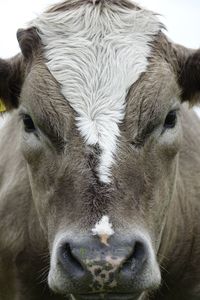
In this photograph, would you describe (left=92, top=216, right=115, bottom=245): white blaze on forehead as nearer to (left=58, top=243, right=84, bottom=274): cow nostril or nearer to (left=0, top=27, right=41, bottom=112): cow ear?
(left=58, top=243, right=84, bottom=274): cow nostril

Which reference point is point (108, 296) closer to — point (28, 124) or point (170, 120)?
point (170, 120)

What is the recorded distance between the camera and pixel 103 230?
608 centimetres

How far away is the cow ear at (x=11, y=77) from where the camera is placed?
761 centimetres

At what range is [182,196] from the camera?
8.60 meters

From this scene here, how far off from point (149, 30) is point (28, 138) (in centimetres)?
132

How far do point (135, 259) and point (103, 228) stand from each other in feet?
0.99

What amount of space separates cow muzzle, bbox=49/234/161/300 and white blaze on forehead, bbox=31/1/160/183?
544 mm

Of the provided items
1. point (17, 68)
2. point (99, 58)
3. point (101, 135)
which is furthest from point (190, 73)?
point (17, 68)

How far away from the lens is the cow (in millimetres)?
6164

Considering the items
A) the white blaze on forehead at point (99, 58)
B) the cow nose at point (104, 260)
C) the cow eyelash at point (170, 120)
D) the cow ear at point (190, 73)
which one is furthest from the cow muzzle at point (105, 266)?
the cow ear at point (190, 73)

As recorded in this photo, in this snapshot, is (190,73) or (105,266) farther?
(190,73)

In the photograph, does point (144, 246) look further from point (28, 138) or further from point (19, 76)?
point (19, 76)

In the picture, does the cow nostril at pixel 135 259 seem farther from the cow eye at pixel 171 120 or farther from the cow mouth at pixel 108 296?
the cow eye at pixel 171 120

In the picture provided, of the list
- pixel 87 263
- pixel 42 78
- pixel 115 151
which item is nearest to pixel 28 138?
pixel 42 78
